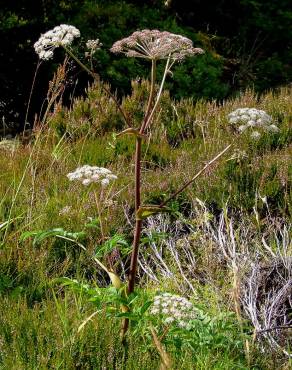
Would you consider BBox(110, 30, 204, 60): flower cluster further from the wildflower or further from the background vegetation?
the background vegetation

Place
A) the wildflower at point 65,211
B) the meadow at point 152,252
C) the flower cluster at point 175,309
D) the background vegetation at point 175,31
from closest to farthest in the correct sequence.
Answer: the flower cluster at point 175,309
the meadow at point 152,252
the wildflower at point 65,211
the background vegetation at point 175,31

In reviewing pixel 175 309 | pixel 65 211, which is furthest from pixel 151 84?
pixel 65 211

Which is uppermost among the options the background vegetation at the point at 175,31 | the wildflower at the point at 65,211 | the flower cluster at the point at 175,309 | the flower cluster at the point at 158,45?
the flower cluster at the point at 158,45

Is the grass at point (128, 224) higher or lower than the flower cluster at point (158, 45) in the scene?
lower

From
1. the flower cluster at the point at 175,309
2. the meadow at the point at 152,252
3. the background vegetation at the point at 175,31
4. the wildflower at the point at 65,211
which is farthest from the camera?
the background vegetation at the point at 175,31

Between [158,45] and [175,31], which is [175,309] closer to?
[158,45]

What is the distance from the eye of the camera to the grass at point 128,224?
276 cm

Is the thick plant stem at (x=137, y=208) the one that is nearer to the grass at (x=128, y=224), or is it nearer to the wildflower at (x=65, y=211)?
the grass at (x=128, y=224)

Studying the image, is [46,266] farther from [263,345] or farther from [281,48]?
[281,48]

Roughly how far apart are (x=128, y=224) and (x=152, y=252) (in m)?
0.34

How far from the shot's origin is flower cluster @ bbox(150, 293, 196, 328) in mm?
2564

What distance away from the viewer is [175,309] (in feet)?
8.50

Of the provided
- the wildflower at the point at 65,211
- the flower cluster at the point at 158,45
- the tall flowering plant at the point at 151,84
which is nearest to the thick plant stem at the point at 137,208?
the tall flowering plant at the point at 151,84

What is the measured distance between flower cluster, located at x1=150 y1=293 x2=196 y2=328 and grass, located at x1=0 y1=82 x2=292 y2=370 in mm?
115
